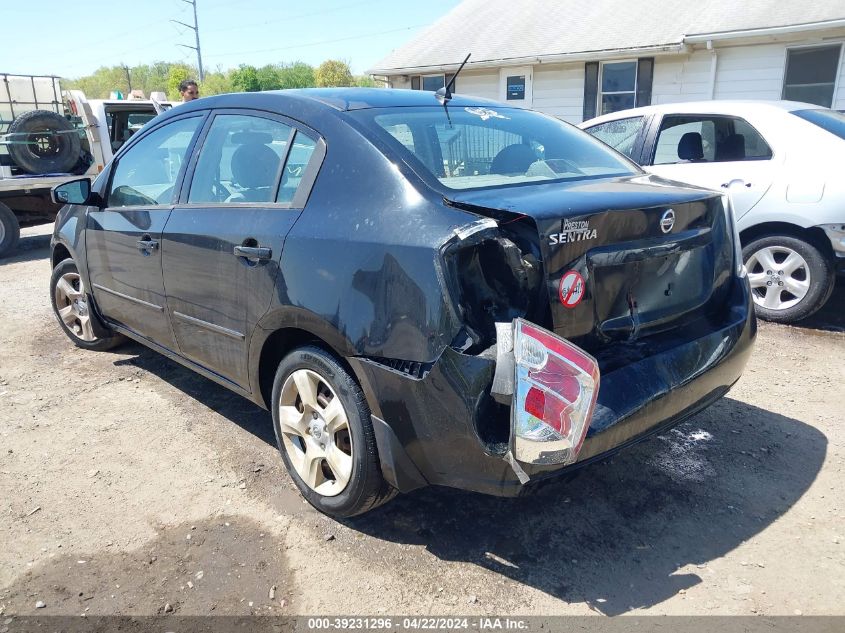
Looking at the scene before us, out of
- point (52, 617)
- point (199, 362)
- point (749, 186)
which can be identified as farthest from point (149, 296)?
point (749, 186)

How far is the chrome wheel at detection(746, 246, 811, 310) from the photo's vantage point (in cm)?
516

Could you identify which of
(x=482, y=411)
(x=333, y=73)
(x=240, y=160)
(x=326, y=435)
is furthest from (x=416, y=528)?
(x=333, y=73)

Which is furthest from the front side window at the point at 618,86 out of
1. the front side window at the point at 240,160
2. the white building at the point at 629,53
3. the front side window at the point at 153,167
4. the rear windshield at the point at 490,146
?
the front side window at the point at 240,160

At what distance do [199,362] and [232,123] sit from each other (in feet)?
4.12

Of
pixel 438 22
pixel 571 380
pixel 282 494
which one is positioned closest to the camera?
pixel 571 380

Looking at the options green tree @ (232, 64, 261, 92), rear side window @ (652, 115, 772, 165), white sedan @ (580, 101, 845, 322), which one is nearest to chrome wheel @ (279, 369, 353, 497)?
white sedan @ (580, 101, 845, 322)

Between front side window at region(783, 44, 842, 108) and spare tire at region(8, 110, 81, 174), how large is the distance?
39.0 feet

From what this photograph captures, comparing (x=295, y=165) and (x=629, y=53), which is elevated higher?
(x=629, y=53)

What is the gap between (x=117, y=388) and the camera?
4375 millimetres

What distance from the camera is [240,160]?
3.21m

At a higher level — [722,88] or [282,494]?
[722,88]

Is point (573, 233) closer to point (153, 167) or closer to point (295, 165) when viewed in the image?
point (295, 165)

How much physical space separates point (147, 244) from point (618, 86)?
12.2 m

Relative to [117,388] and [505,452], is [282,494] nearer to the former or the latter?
[505,452]
